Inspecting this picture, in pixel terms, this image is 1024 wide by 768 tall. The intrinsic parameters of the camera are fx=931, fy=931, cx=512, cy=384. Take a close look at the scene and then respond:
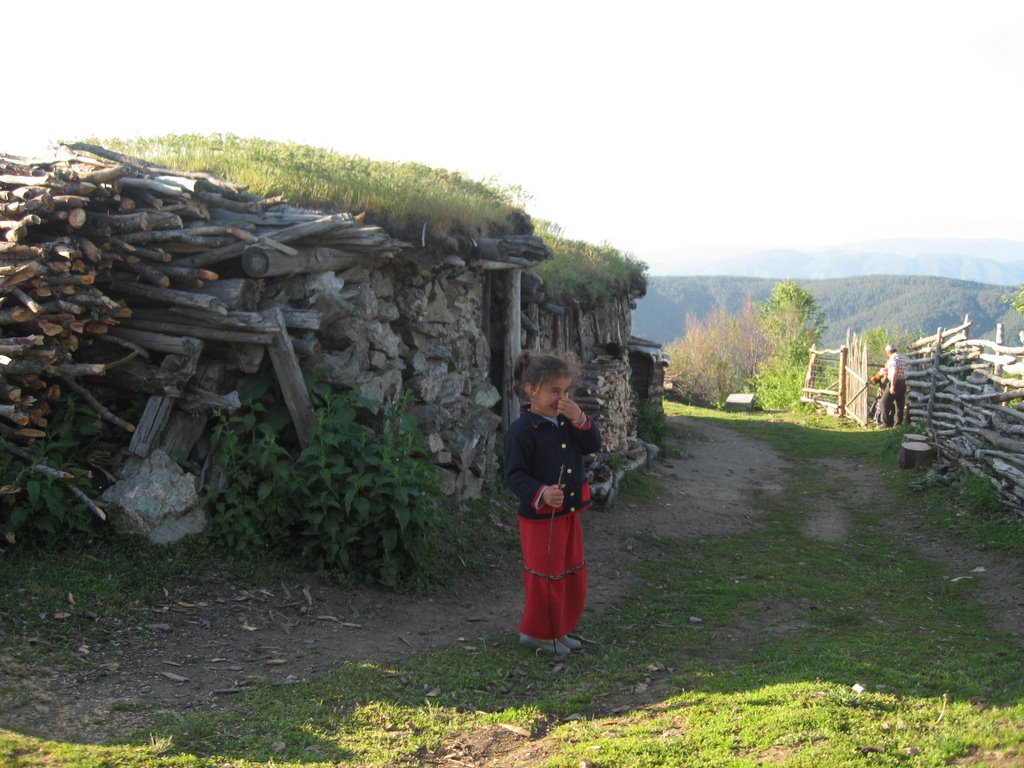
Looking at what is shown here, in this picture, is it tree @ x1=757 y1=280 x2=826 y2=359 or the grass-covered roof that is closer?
the grass-covered roof

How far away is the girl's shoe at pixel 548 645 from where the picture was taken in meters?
5.44

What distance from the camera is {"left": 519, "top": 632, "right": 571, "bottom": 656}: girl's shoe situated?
5.44 m

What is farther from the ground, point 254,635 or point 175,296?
point 175,296

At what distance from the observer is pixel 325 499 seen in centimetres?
602

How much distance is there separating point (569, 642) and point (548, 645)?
0.46ft

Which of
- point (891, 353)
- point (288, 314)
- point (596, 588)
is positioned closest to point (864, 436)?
point (891, 353)

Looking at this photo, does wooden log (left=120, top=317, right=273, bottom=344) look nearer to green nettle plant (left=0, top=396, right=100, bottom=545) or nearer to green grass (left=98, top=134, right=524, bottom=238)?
green nettle plant (left=0, top=396, right=100, bottom=545)

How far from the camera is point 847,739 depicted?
3766mm

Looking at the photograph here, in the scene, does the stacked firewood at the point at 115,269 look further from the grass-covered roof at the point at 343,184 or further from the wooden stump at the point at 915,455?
the wooden stump at the point at 915,455

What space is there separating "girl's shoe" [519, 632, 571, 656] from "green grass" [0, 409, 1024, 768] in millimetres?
85

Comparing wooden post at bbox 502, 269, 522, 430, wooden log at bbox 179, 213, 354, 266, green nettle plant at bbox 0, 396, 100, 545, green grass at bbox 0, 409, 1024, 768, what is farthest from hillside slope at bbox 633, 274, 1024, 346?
green nettle plant at bbox 0, 396, 100, 545

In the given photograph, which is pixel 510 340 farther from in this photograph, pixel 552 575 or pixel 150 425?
pixel 552 575

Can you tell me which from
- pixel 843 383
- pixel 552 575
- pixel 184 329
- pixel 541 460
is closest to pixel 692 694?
pixel 552 575

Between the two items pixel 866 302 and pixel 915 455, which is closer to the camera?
pixel 915 455
